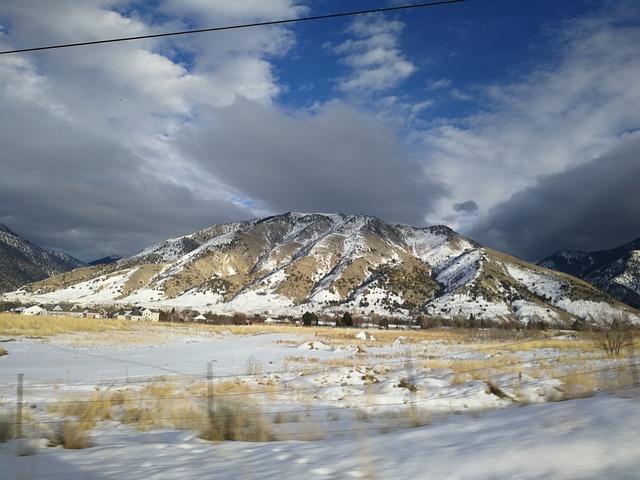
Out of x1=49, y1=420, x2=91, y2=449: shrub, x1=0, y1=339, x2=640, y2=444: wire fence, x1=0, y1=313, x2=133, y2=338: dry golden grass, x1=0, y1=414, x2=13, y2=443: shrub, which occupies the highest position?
x1=0, y1=313, x2=133, y2=338: dry golden grass

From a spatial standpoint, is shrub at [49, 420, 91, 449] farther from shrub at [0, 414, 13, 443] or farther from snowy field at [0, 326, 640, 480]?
shrub at [0, 414, 13, 443]

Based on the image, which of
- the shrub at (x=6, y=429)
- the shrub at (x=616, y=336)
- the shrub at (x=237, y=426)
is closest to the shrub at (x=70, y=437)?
the shrub at (x=6, y=429)

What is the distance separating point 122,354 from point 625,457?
27.6m

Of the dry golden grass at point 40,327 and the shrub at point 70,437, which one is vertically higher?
the dry golden grass at point 40,327

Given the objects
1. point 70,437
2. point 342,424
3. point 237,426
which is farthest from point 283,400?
point 70,437

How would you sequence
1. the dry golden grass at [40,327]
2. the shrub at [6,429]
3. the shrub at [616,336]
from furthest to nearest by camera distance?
the dry golden grass at [40,327] < the shrub at [616,336] < the shrub at [6,429]

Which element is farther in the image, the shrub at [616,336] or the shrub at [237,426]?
the shrub at [616,336]

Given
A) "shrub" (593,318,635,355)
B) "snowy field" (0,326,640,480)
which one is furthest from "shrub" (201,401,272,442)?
"shrub" (593,318,635,355)

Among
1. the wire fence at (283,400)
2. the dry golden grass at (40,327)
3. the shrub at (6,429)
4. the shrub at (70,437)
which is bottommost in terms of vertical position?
the wire fence at (283,400)

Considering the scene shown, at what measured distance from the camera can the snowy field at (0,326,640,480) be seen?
4566mm

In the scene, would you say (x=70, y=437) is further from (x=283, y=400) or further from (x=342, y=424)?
(x=283, y=400)

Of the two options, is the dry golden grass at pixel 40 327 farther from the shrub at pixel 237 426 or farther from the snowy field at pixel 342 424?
the shrub at pixel 237 426

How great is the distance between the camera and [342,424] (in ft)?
29.4

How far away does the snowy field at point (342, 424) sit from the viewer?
4566 mm
